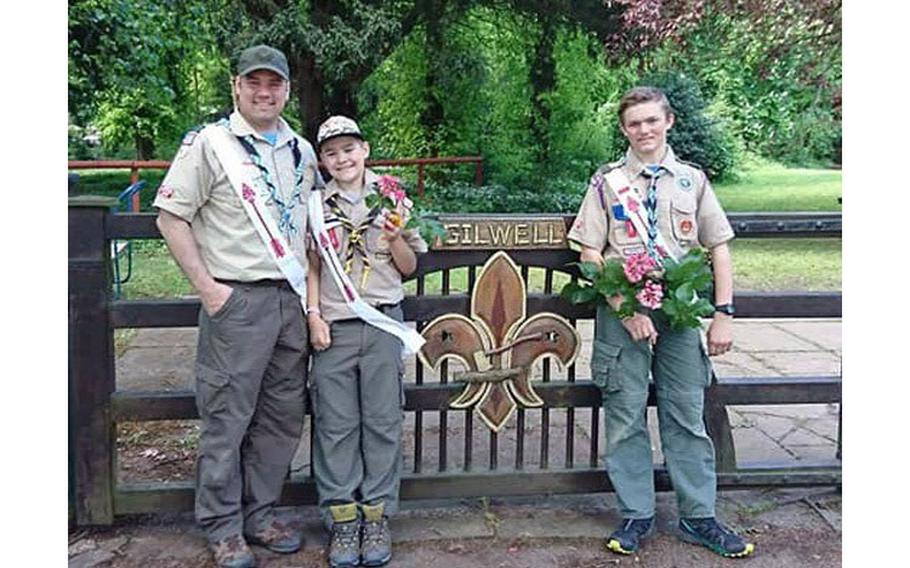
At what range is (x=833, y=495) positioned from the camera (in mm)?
4133

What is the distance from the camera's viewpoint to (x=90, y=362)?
3578 millimetres

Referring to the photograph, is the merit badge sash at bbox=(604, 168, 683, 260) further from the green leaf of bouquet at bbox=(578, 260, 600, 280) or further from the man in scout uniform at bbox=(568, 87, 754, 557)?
the green leaf of bouquet at bbox=(578, 260, 600, 280)

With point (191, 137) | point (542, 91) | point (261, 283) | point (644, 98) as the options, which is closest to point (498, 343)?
point (261, 283)

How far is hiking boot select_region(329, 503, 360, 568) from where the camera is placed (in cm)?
340

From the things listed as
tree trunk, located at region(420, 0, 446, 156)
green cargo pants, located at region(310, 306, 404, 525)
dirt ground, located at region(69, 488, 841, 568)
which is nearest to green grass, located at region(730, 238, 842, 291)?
Result: dirt ground, located at region(69, 488, 841, 568)

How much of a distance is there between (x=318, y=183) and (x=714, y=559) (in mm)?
2023

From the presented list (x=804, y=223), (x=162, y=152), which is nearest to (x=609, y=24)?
(x=804, y=223)

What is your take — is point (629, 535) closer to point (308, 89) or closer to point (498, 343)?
point (498, 343)

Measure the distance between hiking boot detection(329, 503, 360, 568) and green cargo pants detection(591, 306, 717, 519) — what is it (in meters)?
1.00

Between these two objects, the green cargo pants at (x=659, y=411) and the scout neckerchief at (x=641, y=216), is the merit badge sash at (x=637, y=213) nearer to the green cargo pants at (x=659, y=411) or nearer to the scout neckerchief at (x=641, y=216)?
the scout neckerchief at (x=641, y=216)

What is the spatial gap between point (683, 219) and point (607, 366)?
2.00ft

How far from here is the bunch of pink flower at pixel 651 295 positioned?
3.27 metres

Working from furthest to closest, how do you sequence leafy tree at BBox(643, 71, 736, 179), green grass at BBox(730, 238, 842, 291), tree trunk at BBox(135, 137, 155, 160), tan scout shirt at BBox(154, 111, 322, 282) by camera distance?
tree trunk at BBox(135, 137, 155, 160) < leafy tree at BBox(643, 71, 736, 179) < green grass at BBox(730, 238, 842, 291) < tan scout shirt at BBox(154, 111, 322, 282)

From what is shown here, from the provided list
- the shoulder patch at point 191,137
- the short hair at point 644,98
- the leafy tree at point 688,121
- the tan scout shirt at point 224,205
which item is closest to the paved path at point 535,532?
the tan scout shirt at point 224,205
